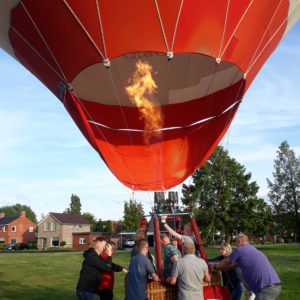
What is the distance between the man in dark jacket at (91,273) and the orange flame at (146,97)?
2811 millimetres

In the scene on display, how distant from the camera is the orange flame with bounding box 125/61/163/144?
7238mm

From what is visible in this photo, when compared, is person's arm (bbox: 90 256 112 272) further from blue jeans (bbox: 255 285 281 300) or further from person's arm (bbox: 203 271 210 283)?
blue jeans (bbox: 255 285 281 300)

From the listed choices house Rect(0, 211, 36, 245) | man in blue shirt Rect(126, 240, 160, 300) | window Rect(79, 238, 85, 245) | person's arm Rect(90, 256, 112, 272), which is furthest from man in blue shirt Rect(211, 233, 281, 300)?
house Rect(0, 211, 36, 245)

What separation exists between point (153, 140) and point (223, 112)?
1.41 m

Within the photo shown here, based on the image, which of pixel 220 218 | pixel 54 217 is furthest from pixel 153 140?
pixel 54 217

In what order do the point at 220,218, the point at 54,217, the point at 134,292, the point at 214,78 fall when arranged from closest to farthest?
the point at 134,292
the point at 214,78
the point at 220,218
the point at 54,217

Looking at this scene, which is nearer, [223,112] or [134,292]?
[134,292]

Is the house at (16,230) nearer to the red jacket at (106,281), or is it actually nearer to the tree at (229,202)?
the tree at (229,202)

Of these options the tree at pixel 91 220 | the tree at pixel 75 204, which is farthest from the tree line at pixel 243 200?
the tree at pixel 75 204

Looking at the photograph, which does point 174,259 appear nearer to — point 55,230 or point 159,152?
point 159,152

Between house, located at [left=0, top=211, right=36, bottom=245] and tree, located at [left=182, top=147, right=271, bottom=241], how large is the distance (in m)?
39.0

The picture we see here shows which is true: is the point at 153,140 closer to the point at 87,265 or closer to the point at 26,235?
the point at 87,265

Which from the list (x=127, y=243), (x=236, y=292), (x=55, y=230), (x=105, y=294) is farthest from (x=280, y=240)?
(x=105, y=294)

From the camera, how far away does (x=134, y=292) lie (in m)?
4.98
